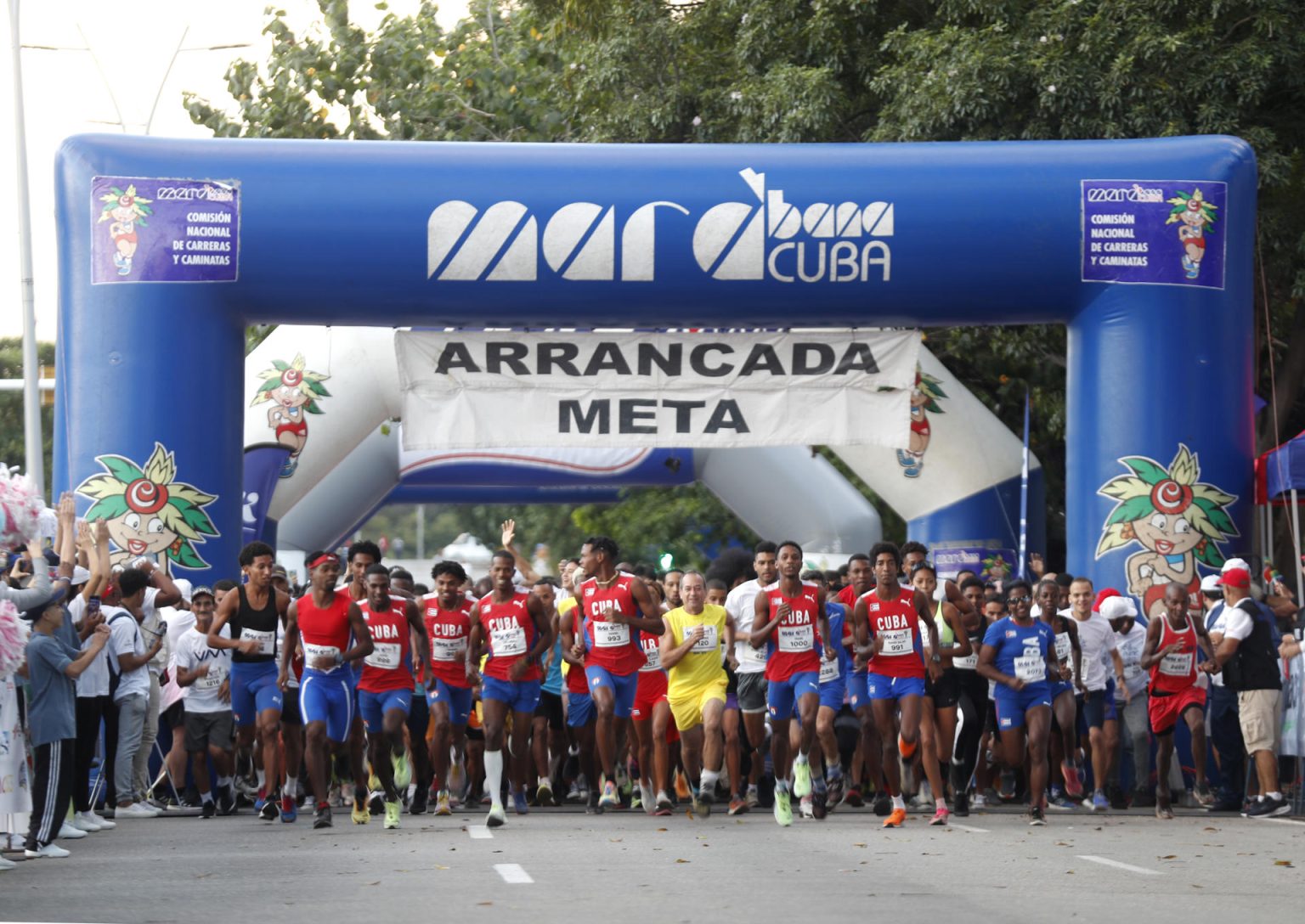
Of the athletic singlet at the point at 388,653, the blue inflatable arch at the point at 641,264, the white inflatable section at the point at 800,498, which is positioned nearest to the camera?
the athletic singlet at the point at 388,653

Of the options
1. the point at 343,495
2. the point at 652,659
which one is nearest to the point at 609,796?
the point at 652,659

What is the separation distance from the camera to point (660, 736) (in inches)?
571

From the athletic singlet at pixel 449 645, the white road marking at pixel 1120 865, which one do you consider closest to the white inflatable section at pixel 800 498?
the athletic singlet at pixel 449 645

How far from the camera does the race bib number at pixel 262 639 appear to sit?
14.1 meters

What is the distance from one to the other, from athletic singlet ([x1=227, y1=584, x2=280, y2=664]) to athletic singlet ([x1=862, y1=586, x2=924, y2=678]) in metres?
3.98

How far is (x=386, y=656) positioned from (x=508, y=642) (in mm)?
855

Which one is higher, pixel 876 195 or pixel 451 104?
pixel 451 104

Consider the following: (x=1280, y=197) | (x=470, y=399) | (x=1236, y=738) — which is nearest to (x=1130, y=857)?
(x=1236, y=738)

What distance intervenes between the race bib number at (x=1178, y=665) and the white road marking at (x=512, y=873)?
249 inches

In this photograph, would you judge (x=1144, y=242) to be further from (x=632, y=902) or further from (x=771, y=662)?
(x=632, y=902)

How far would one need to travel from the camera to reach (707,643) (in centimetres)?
1431

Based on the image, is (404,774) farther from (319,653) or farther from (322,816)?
(319,653)

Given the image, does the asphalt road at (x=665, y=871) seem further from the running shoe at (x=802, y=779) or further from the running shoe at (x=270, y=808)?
the running shoe at (x=802, y=779)

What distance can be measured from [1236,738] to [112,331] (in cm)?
890
